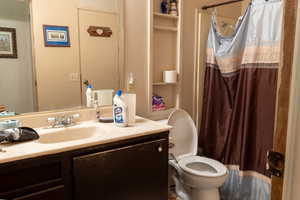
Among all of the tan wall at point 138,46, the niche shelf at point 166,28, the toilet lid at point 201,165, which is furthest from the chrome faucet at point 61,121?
the niche shelf at point 166,28

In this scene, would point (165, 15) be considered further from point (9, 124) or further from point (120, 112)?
point (9, 124)

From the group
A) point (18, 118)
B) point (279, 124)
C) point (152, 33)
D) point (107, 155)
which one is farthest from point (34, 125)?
point (279, 124)

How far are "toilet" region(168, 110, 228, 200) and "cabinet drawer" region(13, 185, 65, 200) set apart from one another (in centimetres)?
103

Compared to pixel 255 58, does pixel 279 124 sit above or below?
below

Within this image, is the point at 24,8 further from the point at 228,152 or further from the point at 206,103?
the point at 228,152

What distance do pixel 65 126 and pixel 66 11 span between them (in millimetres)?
822

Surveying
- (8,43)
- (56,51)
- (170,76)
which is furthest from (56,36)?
(170,76)

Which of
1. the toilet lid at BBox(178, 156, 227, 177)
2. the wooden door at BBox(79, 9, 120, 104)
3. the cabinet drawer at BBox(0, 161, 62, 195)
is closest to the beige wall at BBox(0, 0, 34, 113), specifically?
the wooden door at BBox(79, 9, 120, 104)

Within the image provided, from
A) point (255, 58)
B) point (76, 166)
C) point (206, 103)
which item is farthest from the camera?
point (206, 103)

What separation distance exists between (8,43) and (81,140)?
80cm

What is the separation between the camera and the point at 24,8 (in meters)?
1.48

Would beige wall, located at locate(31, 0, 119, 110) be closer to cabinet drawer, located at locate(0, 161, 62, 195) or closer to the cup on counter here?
the cup on counter

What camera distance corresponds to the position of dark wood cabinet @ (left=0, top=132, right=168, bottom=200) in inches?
42.6

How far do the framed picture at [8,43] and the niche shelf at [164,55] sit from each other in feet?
3.48
